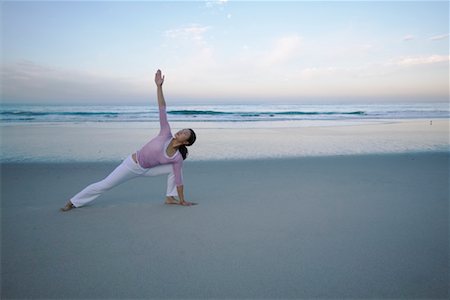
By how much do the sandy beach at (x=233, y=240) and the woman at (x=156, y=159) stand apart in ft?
1.05

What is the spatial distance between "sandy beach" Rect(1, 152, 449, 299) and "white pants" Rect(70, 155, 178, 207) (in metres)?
0.19

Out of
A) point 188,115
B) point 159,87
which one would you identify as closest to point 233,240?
point 159,87

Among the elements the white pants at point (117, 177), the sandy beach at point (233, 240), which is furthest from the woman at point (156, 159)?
the sandy beach at point (233, 240)

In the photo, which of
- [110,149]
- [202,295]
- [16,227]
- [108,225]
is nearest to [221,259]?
[202,295]

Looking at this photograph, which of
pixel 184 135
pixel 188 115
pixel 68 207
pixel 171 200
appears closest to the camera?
pixel 184 135

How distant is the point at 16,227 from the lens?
3906 mm

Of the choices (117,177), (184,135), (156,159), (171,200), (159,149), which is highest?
(184,135)

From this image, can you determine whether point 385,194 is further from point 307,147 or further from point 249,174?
point 307,147

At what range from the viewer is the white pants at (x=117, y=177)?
4.42m

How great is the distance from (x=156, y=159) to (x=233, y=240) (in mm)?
1620

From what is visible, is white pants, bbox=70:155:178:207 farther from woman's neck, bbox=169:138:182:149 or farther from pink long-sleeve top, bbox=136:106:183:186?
woman's neck, bbox=169:138:182:149

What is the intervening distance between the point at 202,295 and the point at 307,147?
9062mm

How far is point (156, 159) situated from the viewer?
175 inches

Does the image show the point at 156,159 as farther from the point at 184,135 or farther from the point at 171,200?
the point at 171,200
